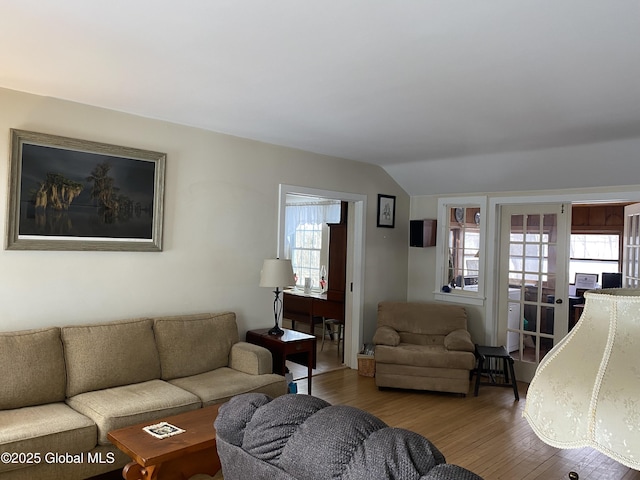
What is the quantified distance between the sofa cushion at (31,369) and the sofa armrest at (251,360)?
1284mm

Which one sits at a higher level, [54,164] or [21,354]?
[54,164]

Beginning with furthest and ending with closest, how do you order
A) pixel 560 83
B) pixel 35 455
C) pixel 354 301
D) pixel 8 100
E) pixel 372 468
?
pixel 354 301 < pixel 8 100 < pixel 560 83 < pixel 35 455 < pixel 372 468

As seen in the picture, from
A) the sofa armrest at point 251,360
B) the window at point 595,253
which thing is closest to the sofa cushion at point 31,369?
the sofa armrest at point 251,360

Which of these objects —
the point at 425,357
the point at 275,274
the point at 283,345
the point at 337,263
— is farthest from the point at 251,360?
the point at 337,263

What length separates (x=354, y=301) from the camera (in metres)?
5.75

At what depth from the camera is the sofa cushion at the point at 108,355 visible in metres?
3.26

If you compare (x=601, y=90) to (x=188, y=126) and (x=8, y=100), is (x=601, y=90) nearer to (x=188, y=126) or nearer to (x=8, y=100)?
(x=188, y=126)

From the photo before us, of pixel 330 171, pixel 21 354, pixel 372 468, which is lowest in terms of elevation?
pixel 21 354

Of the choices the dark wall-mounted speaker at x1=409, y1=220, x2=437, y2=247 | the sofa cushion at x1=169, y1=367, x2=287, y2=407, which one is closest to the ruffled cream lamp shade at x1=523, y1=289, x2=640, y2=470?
the sofa cushion at x1=169, y1=367, x2=287, y2=407

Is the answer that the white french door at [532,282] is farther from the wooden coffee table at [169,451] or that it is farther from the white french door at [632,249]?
the wooden coffee table at [169,451]

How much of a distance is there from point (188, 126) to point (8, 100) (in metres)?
1.32

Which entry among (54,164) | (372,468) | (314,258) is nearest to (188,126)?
(54,164)

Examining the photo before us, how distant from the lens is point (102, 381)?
10.9 feet

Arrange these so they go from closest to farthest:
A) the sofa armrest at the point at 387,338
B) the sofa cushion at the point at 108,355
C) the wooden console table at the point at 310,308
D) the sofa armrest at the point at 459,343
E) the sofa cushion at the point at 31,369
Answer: the sofa cushion at the point at 31,369, the sofa cushion at the point at 108,355, the sofa armrest at the point at 459,343, the sofa armrest at the point at 387,338, the wooden console table at the point at 310,308
